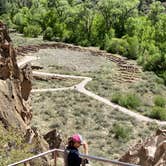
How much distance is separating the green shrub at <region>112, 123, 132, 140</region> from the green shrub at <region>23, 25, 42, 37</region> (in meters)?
49.3

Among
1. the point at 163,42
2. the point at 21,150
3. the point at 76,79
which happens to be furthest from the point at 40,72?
the point at 21,150

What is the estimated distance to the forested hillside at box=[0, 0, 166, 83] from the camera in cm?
7206

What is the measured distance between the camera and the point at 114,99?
44.6 meters

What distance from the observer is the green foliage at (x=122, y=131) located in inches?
1378

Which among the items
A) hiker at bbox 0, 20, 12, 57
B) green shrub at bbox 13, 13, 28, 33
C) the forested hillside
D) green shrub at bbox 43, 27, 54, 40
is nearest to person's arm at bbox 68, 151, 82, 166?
hiker at bbox 0, 20, 12, 57

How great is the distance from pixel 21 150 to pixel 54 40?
67.3 meters

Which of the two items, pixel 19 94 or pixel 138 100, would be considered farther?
pixel 138 100

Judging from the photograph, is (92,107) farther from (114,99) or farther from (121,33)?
(121,33)

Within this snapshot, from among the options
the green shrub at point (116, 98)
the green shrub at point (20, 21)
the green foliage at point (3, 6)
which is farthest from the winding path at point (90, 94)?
the green foliage at point (3, 6)

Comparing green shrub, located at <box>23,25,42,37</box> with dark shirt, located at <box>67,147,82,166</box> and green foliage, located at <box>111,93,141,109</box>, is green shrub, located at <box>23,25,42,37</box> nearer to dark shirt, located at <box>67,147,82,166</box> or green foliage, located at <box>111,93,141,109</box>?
green foliage, located at <box>111,93,141,109</box>

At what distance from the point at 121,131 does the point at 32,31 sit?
51.9m

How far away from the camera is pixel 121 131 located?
1385 inches

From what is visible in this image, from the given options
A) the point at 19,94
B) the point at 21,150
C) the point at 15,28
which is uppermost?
the point at 21,150

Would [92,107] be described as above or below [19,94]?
below
